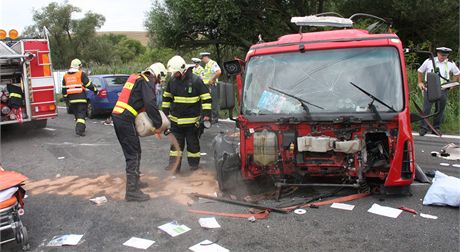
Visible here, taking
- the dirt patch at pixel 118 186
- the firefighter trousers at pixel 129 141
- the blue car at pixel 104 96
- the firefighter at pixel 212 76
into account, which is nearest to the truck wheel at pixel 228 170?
the dirt patch at pixel 118 186

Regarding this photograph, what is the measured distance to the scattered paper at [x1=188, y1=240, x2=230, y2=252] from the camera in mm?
3812

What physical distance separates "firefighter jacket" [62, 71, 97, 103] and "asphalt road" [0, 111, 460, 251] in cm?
324

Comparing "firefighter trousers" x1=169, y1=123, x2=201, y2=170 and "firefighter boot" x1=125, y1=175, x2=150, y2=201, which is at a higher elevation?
"firefighter trousers" x1=169, y1=123, x2=201, y2=170

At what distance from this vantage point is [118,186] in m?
5.93

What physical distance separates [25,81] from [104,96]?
3.32m

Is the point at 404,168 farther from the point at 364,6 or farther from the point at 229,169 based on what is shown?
the point at 364,6

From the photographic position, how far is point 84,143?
9242mm

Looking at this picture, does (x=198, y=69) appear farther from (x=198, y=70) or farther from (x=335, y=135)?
(x=335, y=135)

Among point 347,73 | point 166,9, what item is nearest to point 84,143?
point 347,73

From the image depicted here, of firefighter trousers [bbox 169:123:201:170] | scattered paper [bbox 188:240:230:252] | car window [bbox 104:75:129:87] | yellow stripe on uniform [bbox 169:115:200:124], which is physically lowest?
scattered paper [bbox 188:240:230:252]

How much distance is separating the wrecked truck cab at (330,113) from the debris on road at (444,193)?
10.6 inches

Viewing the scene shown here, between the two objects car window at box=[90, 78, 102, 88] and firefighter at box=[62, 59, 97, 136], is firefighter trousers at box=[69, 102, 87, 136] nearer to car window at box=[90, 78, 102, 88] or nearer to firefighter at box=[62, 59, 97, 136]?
firefighter at box=[62, 59, 97, 136]

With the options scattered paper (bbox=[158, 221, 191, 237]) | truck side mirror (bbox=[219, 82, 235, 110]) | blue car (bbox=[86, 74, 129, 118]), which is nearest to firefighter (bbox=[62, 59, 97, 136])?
blue car (bbox=[86, 74, 129, 118])

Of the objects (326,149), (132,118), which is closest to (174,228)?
(132,118)
